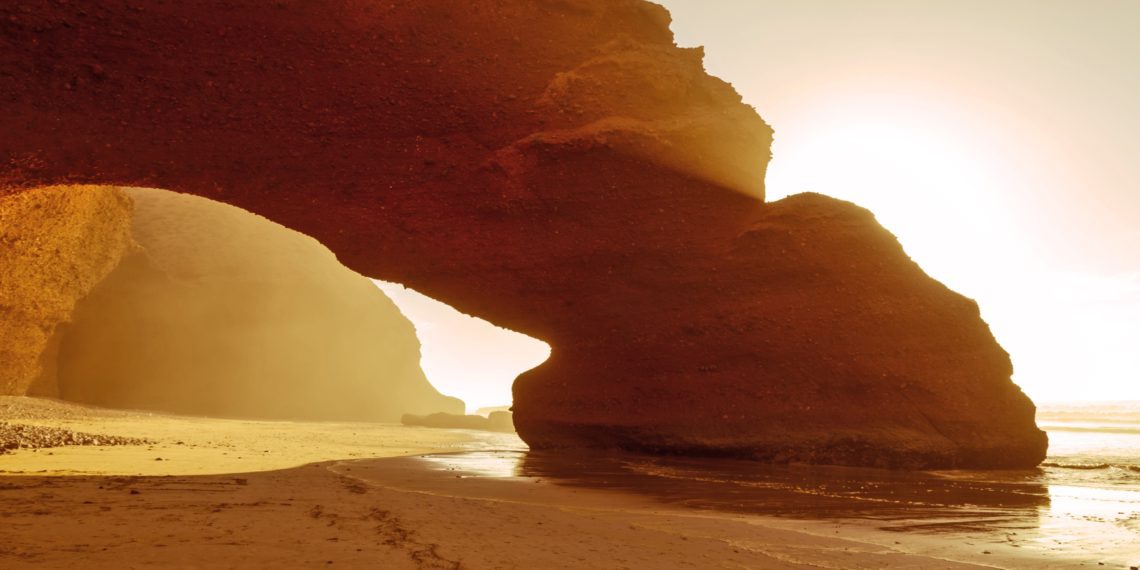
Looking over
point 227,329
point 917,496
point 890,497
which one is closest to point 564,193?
point 890,497

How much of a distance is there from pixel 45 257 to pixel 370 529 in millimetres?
13701

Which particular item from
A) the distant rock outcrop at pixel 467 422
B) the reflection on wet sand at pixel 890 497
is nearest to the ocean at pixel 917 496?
the reflection on wet sand at pixel 890 497

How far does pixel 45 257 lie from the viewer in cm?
1361

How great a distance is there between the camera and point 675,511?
520cm

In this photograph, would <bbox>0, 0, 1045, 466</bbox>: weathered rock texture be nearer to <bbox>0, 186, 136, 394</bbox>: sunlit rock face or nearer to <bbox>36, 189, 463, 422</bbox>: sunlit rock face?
<bbox>0, 186, 136, 394</bbox>: sunlit rock face

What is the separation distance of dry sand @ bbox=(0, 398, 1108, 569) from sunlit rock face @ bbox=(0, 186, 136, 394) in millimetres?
6763

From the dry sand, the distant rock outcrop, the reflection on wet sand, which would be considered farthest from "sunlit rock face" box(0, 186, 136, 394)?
the distant rock outcrop

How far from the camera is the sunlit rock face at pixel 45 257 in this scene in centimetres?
1139

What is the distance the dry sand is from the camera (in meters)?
3.01

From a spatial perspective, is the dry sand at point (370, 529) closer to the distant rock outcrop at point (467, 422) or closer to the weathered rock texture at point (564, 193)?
Answer: the weathered rock texture at point (564, 193)

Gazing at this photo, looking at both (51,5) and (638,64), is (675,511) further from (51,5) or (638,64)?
(51,5)

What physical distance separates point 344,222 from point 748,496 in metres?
7.45

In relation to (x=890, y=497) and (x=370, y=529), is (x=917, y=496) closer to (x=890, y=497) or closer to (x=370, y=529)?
(x=890, y=497)

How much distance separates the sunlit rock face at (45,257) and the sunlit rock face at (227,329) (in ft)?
33.6
